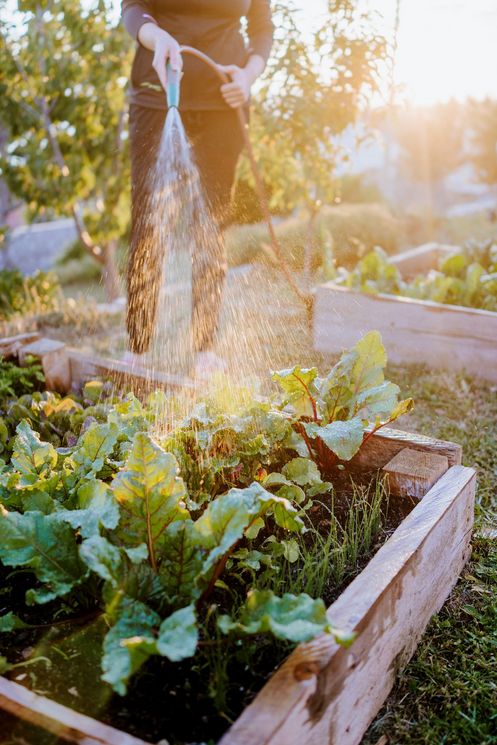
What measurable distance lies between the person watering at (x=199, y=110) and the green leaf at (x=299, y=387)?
1005mm

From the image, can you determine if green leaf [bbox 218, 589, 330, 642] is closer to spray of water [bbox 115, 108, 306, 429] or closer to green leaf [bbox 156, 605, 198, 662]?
green leaf [bbox 156, 605, 198, 662]

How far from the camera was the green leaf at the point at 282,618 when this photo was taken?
107cm

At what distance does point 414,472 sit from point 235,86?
1.70m

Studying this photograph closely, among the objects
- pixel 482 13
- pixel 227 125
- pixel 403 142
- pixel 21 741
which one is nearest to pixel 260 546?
pixel 21 741

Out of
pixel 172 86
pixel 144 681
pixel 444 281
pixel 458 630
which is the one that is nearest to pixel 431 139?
pixel 444 281

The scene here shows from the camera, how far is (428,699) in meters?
1.44

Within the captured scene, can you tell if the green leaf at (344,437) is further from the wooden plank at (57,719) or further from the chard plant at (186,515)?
the wooden plank at (57,719)

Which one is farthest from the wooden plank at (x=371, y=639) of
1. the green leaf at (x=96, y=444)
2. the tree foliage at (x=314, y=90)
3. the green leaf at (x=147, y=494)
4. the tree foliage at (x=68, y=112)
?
the tree foliage at (x=68, y=112)

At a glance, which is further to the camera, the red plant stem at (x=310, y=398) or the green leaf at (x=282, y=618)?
the red plant stem at (x=310, y=398)

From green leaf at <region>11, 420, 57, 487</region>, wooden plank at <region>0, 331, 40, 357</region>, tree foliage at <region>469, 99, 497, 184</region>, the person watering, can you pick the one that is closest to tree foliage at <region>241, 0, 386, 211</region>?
the person watering

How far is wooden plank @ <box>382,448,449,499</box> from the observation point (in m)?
1.71

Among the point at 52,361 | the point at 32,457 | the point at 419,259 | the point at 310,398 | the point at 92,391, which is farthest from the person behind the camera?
the point at 419,259

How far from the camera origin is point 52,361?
2498 mm

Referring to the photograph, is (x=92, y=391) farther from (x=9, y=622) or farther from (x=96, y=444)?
(x=9, y=622)
